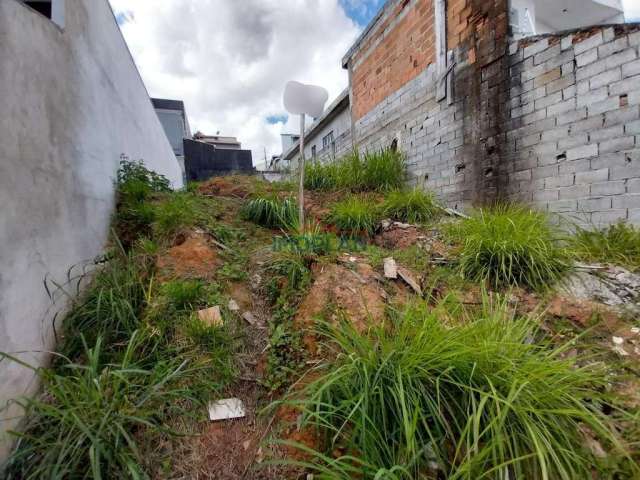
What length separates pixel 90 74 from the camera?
2410 millimetres

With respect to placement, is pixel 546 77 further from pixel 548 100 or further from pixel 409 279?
pixel 409 279

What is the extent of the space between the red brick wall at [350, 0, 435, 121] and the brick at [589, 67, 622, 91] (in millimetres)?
2235

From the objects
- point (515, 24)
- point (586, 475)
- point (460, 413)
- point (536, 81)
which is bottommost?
point (586, 475)

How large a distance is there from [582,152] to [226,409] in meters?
3.76

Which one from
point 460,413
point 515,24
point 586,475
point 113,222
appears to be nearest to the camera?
point 586,475

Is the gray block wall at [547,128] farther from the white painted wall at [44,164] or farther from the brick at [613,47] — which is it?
the white painted wall at [44,164]

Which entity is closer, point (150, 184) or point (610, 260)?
point (610, 260)

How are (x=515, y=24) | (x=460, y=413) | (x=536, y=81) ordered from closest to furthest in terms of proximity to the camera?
(x=460, y=413), (x=536, y=81), (x=515, y=24)

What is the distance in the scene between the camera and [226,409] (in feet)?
4.49

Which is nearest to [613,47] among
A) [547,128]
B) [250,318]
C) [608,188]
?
[547,128]

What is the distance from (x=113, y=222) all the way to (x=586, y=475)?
3.41 metres

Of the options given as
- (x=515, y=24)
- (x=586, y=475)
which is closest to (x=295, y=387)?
(x=586, y=475)

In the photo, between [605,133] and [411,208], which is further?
[411,208]

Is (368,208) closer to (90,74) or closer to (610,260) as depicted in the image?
(610,260)
